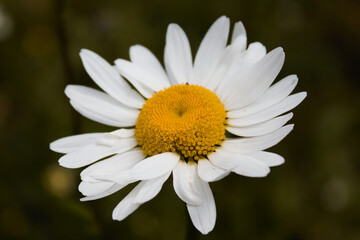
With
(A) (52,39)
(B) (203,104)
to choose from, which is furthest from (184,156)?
(A) (52,39)

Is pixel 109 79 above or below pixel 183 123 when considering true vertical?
above

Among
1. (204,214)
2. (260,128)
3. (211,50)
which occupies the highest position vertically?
(211,50)

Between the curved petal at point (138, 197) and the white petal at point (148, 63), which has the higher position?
the white petal at point (148, 63)

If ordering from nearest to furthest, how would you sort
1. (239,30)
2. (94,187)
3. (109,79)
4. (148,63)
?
(94,187) → (239,30) → (109,79) → (148,63)

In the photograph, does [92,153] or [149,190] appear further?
[92,153]

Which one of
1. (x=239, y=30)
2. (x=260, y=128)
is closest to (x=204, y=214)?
(x=260, y=128)

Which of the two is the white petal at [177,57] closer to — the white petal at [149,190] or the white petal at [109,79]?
→ the white petal at [109,79]

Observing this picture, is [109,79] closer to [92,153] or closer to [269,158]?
[92,153]

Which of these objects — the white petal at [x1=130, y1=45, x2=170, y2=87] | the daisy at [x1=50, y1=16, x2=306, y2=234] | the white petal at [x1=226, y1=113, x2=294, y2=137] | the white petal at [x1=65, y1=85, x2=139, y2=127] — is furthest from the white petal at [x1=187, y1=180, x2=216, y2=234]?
the white petal at [x1=130, y1=45, x2=170, y2=87]

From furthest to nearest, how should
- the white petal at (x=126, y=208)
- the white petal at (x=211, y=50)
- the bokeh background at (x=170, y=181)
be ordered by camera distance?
the bokeh background at (x=170, y=181) → the white petal at (x=211, y=50) → the white petal at (x=126, y=208)

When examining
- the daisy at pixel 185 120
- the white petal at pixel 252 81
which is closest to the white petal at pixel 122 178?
the daisy at pixel 185 120
